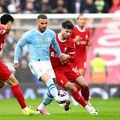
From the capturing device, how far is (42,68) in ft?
49.0

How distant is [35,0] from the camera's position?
25953 mm

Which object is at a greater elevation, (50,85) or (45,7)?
(50,85)

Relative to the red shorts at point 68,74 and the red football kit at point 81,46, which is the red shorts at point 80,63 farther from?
the red shorts at point 68,74

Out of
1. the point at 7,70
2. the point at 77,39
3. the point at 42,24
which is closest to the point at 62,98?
the point at 7,70

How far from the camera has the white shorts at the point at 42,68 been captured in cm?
1490

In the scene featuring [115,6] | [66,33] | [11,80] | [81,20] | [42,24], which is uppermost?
[42,24]

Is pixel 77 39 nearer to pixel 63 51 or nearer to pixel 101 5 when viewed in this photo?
pixel 63 51

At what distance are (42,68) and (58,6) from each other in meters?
10.7

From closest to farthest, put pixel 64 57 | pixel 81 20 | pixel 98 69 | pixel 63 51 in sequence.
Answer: pixel 64 57, pixel 63 51, pixel 81 20, pixel 98 69

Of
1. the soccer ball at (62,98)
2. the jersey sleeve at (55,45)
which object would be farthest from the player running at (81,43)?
the soccer ball at (62,98)

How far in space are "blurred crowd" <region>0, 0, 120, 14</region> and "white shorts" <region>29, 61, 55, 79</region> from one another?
10350 millimetres

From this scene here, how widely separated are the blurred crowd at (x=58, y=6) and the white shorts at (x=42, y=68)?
34.0 feet

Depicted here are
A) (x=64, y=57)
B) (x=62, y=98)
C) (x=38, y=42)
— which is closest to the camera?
(x=62, y=98)

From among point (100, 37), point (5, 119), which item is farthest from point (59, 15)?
point (5, 119)
